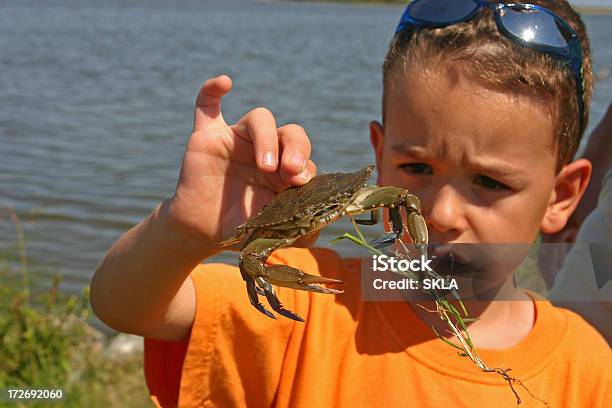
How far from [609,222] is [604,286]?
12.3 inches

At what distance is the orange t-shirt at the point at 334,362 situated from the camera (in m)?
2.59

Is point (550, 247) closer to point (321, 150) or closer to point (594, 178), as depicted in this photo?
point (594, 178)

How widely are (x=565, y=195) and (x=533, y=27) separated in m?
0.70

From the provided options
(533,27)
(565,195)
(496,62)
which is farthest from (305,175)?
(565,195)

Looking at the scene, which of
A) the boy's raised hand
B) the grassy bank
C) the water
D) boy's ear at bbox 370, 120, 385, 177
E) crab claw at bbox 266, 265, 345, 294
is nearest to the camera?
crab claw at bbox 266, 265, 345, 294

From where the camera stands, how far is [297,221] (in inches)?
75.2

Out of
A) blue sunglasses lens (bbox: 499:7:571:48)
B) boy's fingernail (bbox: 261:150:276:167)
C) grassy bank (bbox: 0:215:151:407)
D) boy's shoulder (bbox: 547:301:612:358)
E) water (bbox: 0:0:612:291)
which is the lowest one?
water (bbox: 0:0:612:291)

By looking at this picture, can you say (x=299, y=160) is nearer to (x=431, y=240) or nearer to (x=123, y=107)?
(x=431, y=240)

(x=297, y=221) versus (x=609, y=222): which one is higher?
(x=297, y=221)

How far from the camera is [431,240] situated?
2.60 meters

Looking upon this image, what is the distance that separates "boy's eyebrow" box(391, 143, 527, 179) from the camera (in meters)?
2.52

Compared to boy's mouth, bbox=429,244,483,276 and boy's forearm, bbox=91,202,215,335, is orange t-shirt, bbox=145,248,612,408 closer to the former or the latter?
boy's forearm, bbox=91,202,215,335

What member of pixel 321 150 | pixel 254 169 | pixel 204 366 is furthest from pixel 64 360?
pixel 321 150

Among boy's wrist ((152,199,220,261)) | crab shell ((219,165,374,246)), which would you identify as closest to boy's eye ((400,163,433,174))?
crab shell ((219,165,374,246))
